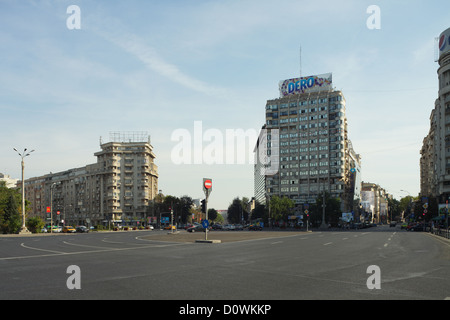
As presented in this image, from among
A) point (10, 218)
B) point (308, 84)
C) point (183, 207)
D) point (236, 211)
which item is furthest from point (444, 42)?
point (236, 211)

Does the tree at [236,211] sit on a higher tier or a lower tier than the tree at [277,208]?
lower

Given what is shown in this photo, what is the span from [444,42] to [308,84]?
175ft

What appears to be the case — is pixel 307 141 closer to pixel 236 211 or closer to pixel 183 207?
pixel 183 207

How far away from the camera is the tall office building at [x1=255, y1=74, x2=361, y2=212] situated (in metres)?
129

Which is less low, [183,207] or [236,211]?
[183,207]

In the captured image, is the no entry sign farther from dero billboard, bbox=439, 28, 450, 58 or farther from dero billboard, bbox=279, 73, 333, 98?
dero billboard, bbox=279, 73, 333, 98

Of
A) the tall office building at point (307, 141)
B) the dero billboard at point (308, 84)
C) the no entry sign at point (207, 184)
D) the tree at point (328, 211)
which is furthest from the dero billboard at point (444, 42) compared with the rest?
the no entry sign at point (207, 184)

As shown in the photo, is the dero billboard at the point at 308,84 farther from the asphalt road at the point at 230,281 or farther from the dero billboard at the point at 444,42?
the asphalt road at the point at 230,281

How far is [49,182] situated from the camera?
175 meters

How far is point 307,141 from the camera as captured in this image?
134 meters

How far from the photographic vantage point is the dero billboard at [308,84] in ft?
431
